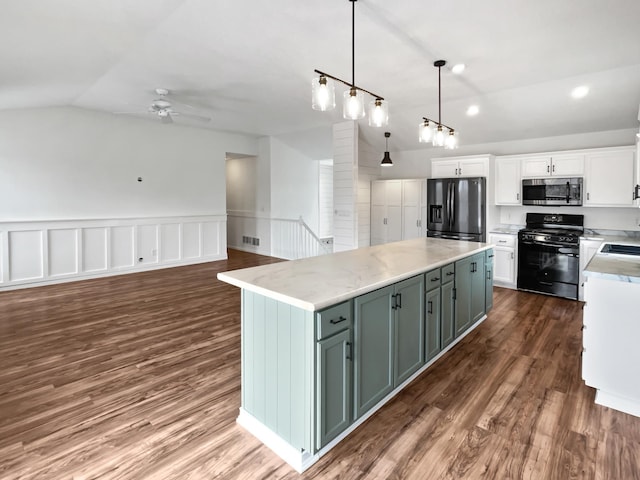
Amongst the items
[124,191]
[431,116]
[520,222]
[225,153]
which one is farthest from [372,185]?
[124,191]

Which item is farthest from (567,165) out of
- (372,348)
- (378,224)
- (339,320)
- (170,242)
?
(170,242)

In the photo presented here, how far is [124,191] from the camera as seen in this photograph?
256 inches

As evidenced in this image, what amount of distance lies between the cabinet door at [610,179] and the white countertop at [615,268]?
2.15m

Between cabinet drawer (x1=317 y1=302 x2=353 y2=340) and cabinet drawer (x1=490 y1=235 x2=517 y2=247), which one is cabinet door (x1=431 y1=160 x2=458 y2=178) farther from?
cabinet drawer (x1=317 y1=302 x2=353 y2=340)

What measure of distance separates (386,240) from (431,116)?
8.01 ft

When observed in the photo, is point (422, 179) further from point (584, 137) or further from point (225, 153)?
point (225, 153)

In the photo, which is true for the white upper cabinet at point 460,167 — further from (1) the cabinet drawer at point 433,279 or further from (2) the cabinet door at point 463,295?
(1) the cabinet drawer at point 433,279

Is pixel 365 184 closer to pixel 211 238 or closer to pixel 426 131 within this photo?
pixel 211 238

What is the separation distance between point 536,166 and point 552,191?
17.0 inches

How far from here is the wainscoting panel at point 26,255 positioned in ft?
17.5

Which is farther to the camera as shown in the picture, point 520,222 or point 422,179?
point 422,179

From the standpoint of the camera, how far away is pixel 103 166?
245 inches

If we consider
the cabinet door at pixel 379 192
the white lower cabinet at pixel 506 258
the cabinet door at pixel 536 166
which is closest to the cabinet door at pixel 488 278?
the white lower cabinet at pixel 506 258

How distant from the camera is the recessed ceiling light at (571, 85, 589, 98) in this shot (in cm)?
436
